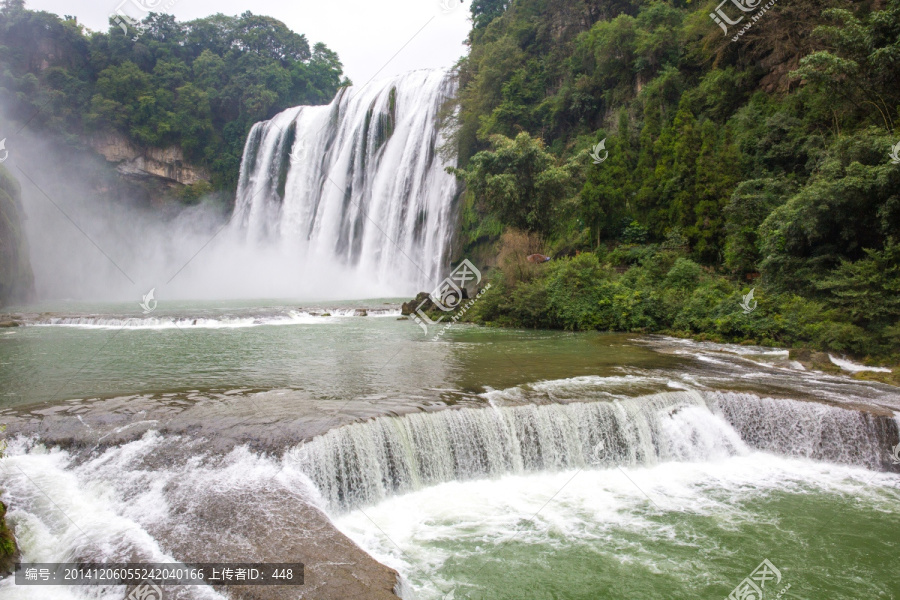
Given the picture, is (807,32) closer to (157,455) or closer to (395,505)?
(395,505)

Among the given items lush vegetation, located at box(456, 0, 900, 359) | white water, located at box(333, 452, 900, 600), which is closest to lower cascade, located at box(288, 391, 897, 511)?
white water, located at box(333, 452, 900, 600)

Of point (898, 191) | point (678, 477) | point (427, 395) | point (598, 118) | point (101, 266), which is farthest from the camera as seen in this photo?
point (101, 266)

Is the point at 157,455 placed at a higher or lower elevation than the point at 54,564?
higher

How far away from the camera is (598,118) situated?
2648 centimetres

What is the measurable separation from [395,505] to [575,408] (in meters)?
3.14

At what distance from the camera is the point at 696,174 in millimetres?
18734

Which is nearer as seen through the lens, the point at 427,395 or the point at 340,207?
the point at 427,395

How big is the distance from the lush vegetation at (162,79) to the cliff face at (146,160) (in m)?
0.53

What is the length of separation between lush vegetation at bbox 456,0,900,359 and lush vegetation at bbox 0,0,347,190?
26.0m

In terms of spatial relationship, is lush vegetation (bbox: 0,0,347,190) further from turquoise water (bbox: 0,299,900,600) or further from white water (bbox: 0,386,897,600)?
white water (bbox: 0,386,897,600)

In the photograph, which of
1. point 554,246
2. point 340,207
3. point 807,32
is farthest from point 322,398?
point 340,207

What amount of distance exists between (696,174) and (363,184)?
19.8 meters

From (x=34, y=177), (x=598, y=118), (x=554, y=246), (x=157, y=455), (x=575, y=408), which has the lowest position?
(x=157, y=455)

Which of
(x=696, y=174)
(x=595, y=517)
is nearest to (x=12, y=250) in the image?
(x=595, y=517)
